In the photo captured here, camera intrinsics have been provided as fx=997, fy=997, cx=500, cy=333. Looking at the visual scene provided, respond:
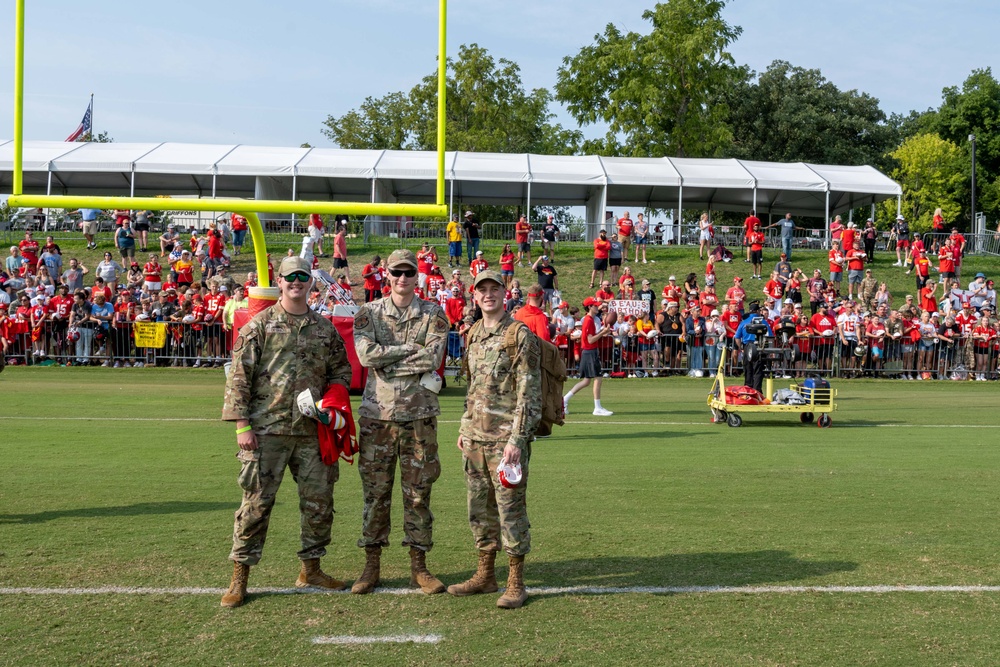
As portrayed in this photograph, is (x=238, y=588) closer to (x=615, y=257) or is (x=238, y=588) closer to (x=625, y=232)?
(x=615, y=257)

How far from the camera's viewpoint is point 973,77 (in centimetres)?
7631

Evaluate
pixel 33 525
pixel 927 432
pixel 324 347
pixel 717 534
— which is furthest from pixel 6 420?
pixel 927 432

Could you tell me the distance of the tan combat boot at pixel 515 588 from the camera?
A: 225 inches

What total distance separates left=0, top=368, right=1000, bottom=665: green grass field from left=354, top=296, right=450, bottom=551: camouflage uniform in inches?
19.1

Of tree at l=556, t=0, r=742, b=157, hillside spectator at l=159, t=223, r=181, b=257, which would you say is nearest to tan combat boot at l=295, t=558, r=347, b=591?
hillside spectator at l=159, t=223, r=181, b=257

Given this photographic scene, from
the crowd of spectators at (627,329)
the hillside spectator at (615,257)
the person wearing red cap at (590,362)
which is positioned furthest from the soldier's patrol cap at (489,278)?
the hillside spectator at (615,257)

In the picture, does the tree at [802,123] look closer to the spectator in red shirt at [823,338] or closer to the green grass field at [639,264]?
the green grass field at [639,264]

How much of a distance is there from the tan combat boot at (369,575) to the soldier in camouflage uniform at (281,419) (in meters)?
0.13

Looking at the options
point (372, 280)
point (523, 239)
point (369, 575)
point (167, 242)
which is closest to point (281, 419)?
point (369, 575)

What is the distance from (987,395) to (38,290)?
21.9 metres

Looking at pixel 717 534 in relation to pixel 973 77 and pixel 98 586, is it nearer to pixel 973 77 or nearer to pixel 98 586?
pixel 98 586

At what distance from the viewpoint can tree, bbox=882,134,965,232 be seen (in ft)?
215

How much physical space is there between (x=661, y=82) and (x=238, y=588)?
47.0m

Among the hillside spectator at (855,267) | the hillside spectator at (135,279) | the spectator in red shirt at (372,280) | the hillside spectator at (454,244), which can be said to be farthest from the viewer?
the hillside spectator at (454,244)
